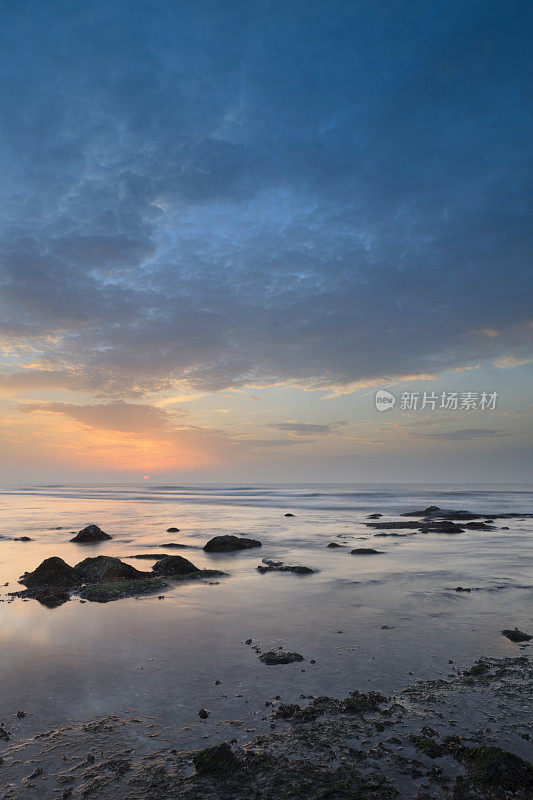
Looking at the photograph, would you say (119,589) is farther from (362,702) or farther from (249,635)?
(362,702)

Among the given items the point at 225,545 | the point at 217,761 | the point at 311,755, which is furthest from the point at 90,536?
Answer: the point at 311,755

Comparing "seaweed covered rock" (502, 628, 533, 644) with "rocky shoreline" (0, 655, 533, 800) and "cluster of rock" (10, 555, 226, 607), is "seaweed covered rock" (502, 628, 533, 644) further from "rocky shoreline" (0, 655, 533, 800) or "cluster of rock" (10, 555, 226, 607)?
"cluster of rock" (10, 555, 226, 607)

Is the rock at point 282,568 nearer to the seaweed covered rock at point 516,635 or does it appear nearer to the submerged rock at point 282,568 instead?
the submerged rock at point 282,568

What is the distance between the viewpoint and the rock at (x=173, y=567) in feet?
59.3

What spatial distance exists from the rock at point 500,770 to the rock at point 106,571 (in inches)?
553

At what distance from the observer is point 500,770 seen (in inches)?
214

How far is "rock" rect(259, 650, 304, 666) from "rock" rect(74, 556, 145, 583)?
362 inches

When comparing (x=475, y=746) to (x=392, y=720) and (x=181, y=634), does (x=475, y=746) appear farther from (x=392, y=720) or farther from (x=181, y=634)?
(x=181, y=634)

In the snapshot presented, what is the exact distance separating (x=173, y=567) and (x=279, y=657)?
992 cm

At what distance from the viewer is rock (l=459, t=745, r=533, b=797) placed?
208 inches

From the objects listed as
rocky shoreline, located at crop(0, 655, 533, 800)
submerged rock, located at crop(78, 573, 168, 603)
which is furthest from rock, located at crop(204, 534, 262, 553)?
rocky shoreline, located at crop(0, 655, 533, 800)

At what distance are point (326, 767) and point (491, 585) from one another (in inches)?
518

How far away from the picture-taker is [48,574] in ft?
54.3

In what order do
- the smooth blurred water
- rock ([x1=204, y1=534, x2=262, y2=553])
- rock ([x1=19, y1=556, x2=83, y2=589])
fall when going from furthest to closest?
rock ([x1=204, y1=534, x2=262, y2=553]) < rock ([x1=19, y1=556, x2=83, y2=589]) < the smooth blurred water
